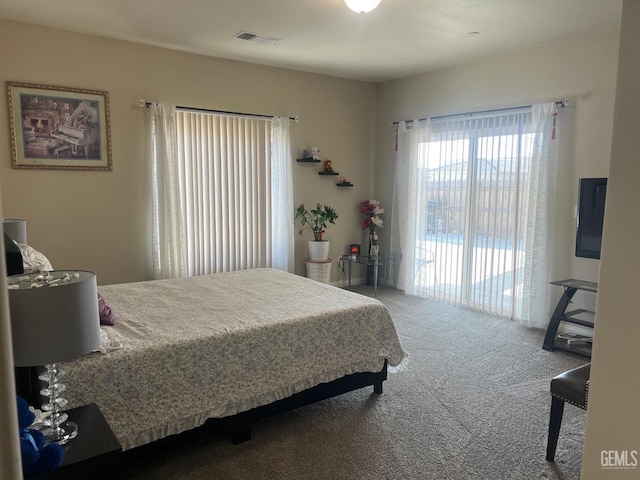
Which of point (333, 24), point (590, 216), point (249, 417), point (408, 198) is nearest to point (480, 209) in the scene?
point (408, 198)

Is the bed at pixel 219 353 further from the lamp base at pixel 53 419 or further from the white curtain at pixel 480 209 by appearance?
the white curtain at pixel 480 209

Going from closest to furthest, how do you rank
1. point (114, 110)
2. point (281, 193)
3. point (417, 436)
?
point (417, 436) → point (114, 110) → point (281, 193)

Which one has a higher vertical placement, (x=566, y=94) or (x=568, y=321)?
(x=566, y=94)

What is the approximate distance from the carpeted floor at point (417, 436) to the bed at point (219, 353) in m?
0.19

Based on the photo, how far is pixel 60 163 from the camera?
3924 mm

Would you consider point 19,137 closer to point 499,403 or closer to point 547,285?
point 499,403

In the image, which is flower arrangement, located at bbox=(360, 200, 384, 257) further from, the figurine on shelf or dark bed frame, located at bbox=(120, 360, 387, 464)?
dark bed frame, located at bbox=(120, 360, 387, 464)

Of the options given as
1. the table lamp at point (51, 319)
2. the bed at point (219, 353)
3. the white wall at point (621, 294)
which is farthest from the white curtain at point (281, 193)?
the white wall at point (621, 294)

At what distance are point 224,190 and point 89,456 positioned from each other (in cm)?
360

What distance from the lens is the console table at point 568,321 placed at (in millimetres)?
3680

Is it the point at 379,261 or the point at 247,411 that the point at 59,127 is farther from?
the point at 379,261

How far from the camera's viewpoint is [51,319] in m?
1.35

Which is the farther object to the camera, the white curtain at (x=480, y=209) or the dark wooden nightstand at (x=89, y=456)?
the white curtain at (x=480, y=209)

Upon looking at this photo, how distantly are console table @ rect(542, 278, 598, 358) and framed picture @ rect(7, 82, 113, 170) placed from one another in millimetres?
4229
